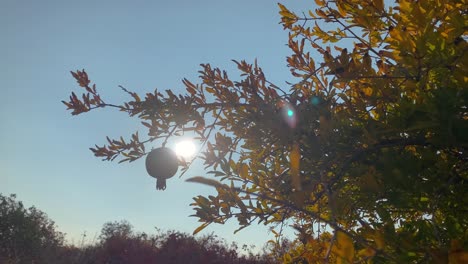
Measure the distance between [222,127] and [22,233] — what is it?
24.0 metres

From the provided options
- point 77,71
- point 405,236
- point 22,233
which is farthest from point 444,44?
point 22,233

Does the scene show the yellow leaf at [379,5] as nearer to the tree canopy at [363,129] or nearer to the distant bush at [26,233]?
the tree canopy at [363,129]

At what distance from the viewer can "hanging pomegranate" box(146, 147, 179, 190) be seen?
A: 2.51 meters

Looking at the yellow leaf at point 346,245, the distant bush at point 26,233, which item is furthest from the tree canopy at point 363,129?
the distant bush at point 26,233

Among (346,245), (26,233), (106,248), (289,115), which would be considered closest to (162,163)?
(289,115)

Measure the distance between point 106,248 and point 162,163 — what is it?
15642 millimetres

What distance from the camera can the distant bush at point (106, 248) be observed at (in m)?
15.7

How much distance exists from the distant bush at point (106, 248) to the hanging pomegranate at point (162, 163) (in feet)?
33.5

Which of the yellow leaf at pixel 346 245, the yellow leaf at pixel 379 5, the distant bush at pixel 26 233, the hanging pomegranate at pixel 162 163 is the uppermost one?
the distant bush at pixel 26 233

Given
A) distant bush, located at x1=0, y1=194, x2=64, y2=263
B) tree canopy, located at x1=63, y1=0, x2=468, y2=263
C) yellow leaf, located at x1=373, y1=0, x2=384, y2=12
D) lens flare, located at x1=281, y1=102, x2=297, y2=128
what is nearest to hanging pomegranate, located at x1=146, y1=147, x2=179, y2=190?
tree canopy, located at x1=63, y1=0, x2=468, y2=263

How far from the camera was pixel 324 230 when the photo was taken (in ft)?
10.3

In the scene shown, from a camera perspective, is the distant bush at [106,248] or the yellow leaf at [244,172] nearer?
the yellow leaf at [244,172]

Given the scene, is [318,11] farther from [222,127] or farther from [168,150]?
[168,150]

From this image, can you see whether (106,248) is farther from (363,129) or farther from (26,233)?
(363,129)
